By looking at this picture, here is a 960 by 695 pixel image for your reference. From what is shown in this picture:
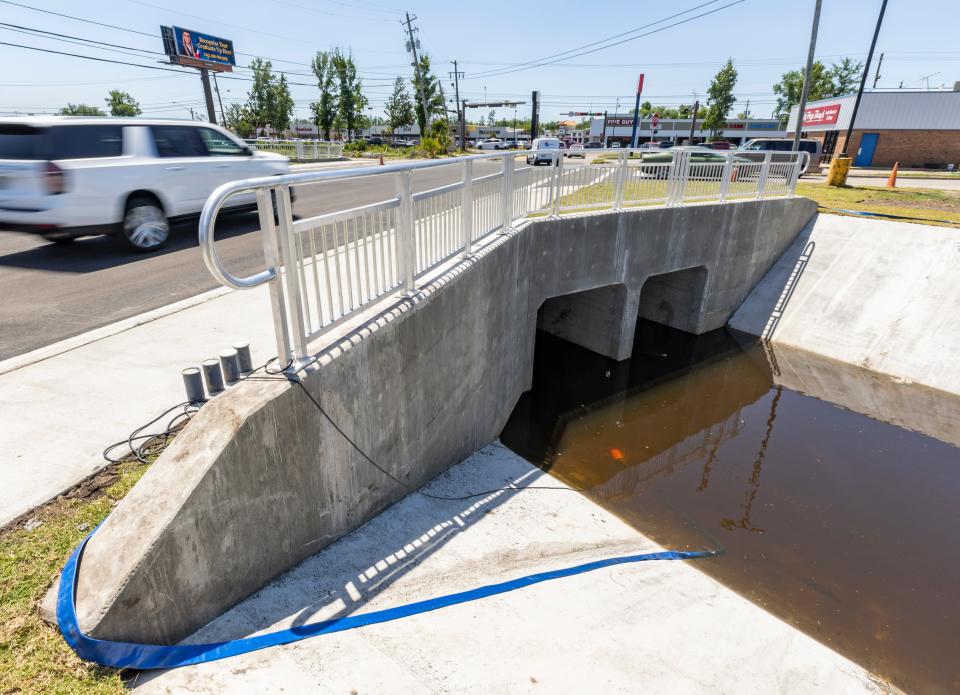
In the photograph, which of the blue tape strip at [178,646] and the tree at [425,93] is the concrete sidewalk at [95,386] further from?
the tree at [425,93]

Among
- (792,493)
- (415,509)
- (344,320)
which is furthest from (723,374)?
(344,320)

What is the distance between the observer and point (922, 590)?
5.98 meters

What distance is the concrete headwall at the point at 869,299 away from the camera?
36.8ft

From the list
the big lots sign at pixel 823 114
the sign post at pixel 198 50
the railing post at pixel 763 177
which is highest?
the sign post at pixel 198 50

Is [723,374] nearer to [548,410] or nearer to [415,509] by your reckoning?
[548,410]

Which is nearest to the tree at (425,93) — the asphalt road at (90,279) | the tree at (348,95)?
the tree at (348,95)

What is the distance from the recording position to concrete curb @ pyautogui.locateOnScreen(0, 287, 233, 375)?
4566mm

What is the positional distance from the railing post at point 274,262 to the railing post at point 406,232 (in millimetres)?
1497

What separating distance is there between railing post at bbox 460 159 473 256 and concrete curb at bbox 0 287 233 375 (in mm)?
3096

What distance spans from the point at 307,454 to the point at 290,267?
1.25 metres

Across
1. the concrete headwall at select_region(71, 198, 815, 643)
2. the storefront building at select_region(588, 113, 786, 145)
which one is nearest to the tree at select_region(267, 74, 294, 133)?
the storefront building at select_region(588, 113, 786, 145)

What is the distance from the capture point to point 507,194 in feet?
24.7

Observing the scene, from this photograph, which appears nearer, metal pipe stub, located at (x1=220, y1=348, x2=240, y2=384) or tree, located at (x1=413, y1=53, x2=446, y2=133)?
metal pipe stub, located at (x1=220, y1=348, x2=240, y2=384)

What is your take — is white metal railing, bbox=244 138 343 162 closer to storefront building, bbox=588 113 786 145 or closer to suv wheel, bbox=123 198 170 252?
suv wheel, bbox=123 198 170 252
